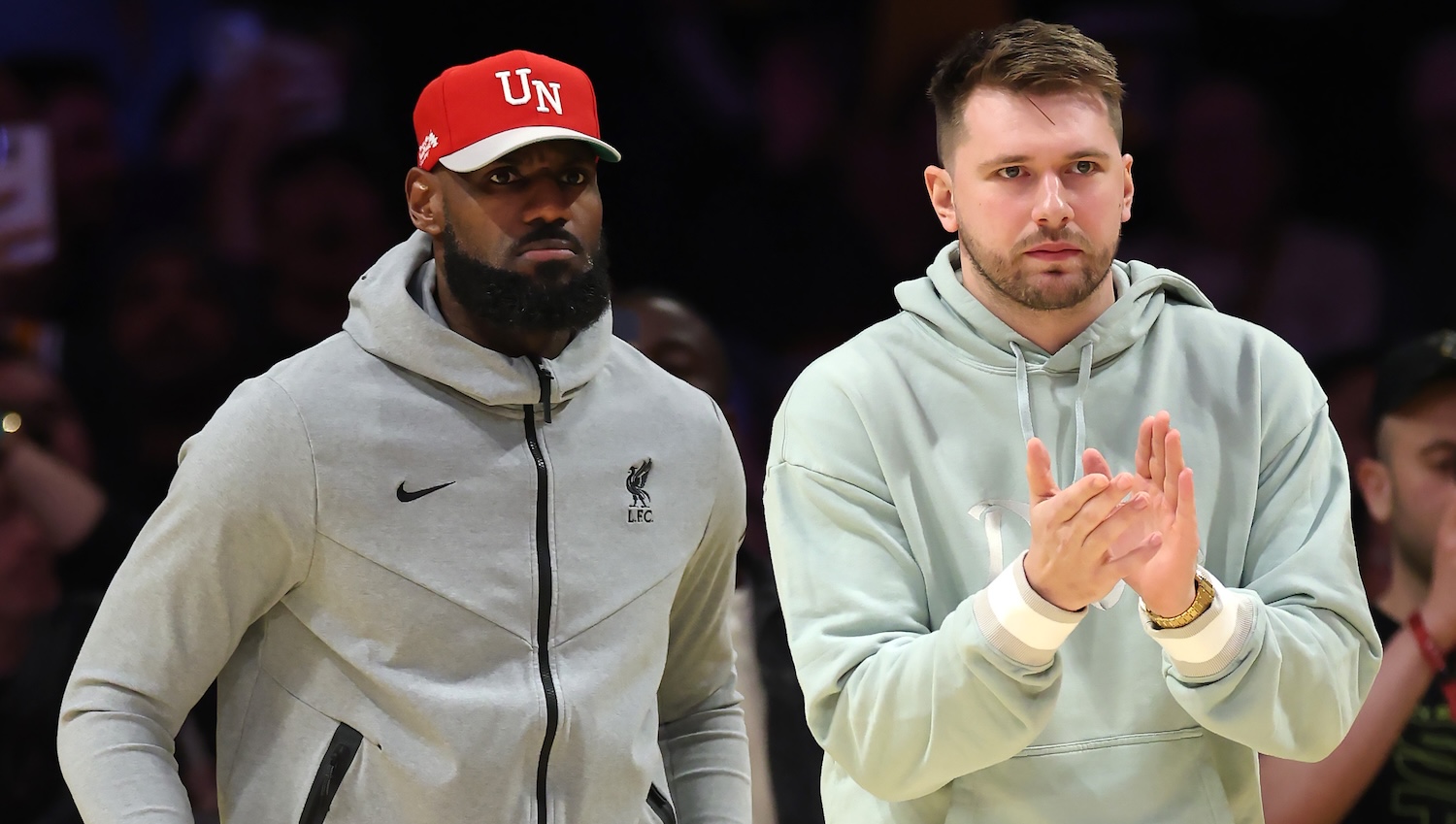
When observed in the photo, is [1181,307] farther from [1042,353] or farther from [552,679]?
[552,679]

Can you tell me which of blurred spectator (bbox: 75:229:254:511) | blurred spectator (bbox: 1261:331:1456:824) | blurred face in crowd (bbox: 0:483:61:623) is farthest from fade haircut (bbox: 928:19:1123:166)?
blurred spectator (bbox: 75:229:254:511)

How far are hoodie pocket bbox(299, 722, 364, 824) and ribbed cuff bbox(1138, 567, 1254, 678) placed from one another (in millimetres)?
988

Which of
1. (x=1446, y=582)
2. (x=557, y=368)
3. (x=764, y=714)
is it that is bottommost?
(x=764, y=714)

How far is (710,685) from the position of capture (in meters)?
2.57

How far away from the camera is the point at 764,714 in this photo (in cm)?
344

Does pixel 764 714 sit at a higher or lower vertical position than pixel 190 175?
lower

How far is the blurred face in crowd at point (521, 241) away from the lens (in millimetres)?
2328

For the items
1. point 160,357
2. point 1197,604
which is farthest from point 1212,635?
point 160,357

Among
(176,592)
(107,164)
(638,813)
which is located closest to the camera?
(176,592)

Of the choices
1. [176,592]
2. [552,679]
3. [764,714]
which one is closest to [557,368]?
[552,679]

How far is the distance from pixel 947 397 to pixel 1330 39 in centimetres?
300

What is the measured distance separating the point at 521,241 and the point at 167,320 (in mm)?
2328

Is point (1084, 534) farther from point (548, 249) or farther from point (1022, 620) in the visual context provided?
point (548, 249)

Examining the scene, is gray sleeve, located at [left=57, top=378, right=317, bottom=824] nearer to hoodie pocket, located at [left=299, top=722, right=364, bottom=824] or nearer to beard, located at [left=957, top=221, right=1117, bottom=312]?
hoodie pocket, located at [left=299, top=722, right=364, bottom=824]
